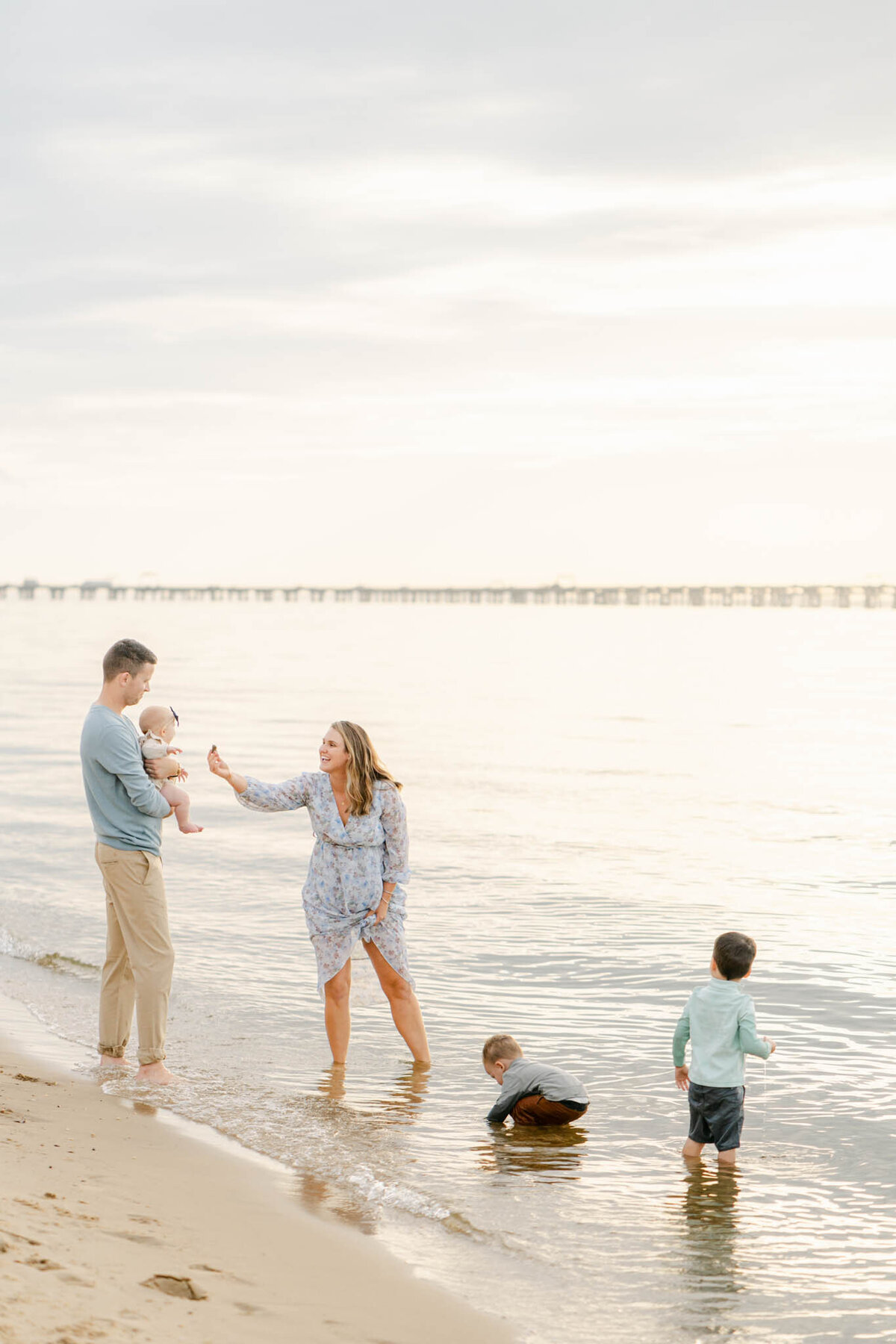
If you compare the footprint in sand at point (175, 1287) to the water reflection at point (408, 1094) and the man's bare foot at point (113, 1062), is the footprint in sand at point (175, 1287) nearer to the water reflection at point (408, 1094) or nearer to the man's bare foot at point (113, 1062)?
the water reflection at point (408, 1094)

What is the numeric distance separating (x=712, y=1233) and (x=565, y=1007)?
397cm

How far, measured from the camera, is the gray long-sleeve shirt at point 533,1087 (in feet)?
22.2

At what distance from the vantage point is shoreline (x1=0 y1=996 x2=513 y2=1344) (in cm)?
394

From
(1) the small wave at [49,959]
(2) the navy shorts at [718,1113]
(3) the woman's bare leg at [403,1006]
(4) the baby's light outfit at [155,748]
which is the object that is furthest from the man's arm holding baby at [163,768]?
(1) the small wave at [49,959]

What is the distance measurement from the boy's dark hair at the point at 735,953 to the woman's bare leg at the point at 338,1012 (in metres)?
2.46

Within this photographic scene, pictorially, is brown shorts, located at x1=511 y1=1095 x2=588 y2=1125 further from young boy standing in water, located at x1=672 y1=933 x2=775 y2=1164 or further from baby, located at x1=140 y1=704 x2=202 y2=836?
baby, located at x1=140 y1=704 x2=202 y2=836

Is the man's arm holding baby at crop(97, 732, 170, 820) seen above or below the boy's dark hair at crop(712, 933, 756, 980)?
above

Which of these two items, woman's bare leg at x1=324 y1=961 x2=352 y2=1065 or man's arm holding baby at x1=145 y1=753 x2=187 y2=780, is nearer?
man's arm holding baby at x1=145 y1=753 x2=187 y2=780

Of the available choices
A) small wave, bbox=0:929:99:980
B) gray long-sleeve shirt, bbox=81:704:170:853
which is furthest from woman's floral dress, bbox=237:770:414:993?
small wave, bbox=0:929:99:980

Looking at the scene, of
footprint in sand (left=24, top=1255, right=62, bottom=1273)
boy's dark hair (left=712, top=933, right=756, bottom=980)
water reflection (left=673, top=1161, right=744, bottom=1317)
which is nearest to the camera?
footprint in sand (left=24, top=1255, right=62, bottom=1273)

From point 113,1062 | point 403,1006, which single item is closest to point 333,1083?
point 403,1006

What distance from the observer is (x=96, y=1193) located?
16.9 ft

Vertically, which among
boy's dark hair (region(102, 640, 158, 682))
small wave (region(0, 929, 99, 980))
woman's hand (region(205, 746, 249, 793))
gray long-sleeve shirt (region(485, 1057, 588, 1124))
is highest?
boy's dark hair (region(102, 640, 158, 682))

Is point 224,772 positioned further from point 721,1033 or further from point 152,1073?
point 721,1033
